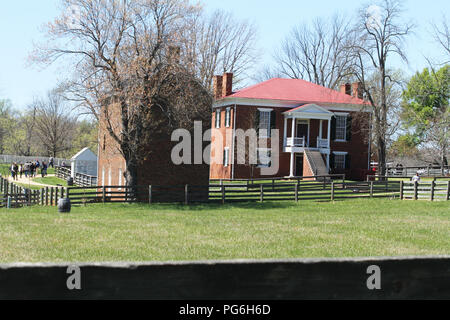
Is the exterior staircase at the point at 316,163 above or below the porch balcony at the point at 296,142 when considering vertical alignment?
below

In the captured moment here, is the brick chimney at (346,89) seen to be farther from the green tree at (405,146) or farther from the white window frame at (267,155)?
the green tree at (405,146)

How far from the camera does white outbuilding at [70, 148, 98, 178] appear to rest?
47.3m

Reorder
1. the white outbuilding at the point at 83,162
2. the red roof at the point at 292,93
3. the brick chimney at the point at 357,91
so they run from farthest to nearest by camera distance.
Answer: the white outbuilding at the point at 83,162 → the brick chimney at the point at 357,91 → the red roof at the point at 292,93

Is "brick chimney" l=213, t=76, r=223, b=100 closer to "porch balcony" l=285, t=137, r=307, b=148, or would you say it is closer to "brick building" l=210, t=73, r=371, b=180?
"brick building" l=210, t=73, r=371, b=180

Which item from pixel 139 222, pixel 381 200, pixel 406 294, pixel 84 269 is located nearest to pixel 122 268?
pixel 84 269

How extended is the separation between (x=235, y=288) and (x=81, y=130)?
329ft

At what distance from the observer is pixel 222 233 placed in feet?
48.1

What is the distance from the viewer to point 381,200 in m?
26.3

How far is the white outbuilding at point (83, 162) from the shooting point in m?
47.3

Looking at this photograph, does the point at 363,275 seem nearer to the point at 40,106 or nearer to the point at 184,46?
the point at 184,46

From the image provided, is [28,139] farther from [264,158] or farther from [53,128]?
[264,158]

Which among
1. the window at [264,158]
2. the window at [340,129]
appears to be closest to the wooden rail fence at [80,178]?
the window at [264,158]

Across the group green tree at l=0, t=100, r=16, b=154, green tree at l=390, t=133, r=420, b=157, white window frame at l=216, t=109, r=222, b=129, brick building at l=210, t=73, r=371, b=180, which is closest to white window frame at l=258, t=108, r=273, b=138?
brick building at l=210, t=73, r=371, b=180

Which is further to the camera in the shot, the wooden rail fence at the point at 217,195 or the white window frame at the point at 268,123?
the white window frame at the point at 268,123
